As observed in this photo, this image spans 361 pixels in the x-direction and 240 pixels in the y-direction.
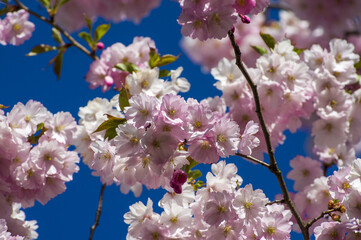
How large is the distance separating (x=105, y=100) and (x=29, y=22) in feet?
3.08

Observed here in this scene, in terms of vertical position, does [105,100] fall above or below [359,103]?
below

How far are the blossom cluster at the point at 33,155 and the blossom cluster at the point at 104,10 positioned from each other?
1.52 metres

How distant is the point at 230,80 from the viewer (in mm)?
2982

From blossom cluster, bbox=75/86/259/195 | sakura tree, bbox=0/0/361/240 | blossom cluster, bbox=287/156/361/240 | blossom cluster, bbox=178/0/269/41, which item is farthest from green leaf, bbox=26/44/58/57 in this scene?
blossom cluster, bbox=287/156/361/240

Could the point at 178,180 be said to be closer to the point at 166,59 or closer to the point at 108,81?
the point at 166,59

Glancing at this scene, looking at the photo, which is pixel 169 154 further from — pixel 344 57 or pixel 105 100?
pixel 344 57

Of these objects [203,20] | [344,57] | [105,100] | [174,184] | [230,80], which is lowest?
[174,184]

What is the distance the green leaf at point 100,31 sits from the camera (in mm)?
3180

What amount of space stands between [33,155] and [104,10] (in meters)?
1.81

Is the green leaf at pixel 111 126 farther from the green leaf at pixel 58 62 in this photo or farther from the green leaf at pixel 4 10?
the green leaf at pixel 4 10

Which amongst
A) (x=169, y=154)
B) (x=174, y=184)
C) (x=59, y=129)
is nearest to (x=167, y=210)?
(x=174, y=184)

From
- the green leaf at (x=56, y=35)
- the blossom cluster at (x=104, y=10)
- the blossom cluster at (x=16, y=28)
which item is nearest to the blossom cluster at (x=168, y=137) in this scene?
the green leaf at (x=56, y=35)

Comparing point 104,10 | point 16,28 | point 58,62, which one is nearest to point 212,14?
point 58,62

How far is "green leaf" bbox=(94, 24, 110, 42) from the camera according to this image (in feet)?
10.4
